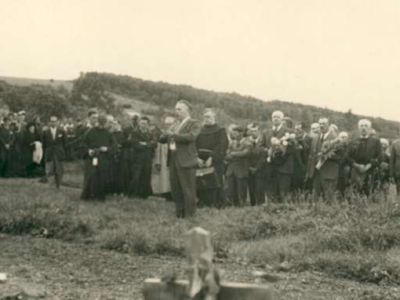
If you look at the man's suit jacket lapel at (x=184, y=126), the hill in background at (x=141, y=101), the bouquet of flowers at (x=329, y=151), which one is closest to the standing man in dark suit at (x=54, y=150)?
the man's suit jacket lapel at (x=184, y=126)

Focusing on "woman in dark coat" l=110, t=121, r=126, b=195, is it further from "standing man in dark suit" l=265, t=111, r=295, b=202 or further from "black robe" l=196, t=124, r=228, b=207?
"standing man in dark suit" l=265, t=111, r=295, b=202

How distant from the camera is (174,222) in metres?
12.2

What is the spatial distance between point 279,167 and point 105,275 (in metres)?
7.24

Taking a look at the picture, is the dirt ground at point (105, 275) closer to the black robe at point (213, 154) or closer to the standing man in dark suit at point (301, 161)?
the black robe at point (213, 154)

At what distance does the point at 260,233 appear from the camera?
11422 millimetres

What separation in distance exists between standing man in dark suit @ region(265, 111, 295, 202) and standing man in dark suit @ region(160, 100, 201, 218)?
2.16m

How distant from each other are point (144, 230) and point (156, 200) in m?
6.12

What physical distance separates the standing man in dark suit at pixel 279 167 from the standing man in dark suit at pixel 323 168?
0.43 meters

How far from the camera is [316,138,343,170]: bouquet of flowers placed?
1479cm

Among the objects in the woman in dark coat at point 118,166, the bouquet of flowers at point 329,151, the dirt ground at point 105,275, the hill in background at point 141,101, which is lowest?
the dirt ground at point 105,275

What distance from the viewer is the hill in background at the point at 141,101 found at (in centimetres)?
3045

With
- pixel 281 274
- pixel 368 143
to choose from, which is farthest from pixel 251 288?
pixel 368 143

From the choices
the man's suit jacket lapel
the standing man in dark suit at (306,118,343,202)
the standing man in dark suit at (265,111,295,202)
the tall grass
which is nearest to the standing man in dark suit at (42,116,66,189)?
the tall grass

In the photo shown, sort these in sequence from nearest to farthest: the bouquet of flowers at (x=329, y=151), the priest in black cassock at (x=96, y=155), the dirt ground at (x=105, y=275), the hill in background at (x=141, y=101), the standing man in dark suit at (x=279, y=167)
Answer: the dirt ground at (x=105, y=275)
the bouquet of flowers at (x=329, y=151)
the standing man in dark suit at (x=279, y=167)
the priest in black cassock at (x=96, y=155)
the hill in background at (x=141, y=101)
